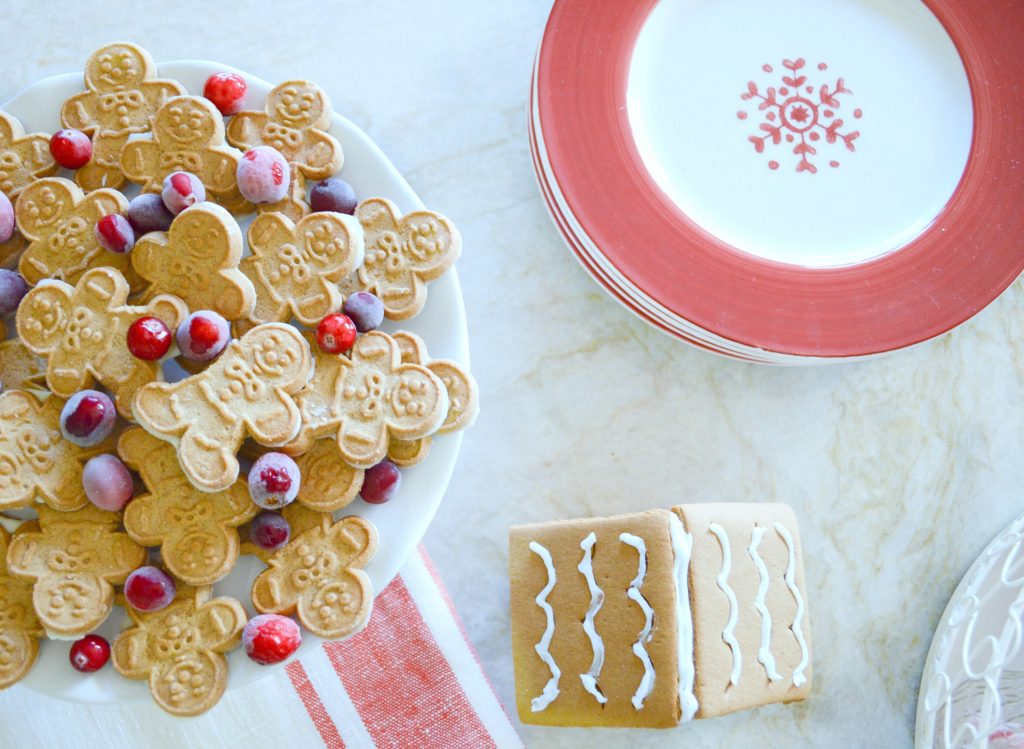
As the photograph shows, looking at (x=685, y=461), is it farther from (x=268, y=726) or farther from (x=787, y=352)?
(x=268, y=726)

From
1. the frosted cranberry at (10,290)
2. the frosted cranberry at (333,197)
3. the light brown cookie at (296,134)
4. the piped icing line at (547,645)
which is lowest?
the piped icing line at (547,645)

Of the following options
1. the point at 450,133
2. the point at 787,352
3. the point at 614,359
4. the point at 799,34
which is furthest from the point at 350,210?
the point at 799,34

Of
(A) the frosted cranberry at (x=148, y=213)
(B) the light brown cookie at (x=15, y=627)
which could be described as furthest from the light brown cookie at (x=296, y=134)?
(B) the light brown cookie at (x=15, y=627)

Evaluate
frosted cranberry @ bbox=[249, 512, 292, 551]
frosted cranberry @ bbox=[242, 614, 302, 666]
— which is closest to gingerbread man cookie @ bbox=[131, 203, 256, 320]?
frosted cranberry @ bbox=[249, 512, 292, 551]

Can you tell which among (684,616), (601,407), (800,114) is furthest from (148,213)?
(800,114)

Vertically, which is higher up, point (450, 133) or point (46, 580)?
point (450, 133)

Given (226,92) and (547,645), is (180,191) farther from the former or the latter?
(547,645)

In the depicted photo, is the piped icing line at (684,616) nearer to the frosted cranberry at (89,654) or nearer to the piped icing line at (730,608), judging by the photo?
the piped icing line at (730,608)

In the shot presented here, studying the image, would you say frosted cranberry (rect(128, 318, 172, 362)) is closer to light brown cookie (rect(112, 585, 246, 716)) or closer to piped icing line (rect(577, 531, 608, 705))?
light brown cookie (rect(112, 585, 246, 716))
